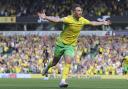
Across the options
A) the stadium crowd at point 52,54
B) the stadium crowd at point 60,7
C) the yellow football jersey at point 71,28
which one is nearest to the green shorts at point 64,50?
the yellow football jersey at point 71,28

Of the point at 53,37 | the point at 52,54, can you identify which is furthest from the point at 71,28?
the point at 53,37

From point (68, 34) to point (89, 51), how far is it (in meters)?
20.4

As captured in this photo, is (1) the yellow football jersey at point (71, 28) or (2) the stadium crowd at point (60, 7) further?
(2) the stadium crowd at point (60, 7)

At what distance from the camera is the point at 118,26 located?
37750 millimetres

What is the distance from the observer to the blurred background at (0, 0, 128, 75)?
33.4 meters

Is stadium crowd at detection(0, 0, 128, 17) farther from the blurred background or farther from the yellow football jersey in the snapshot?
the yellow football jersey

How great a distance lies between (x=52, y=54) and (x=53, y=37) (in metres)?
3.00

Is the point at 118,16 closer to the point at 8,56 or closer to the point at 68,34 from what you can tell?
the point at 8,56

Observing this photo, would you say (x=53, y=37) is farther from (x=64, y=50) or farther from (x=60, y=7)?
(x=64, y=50)

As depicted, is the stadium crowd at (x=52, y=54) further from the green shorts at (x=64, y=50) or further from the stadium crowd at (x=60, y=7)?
the green shorts at (x=64, y=50)

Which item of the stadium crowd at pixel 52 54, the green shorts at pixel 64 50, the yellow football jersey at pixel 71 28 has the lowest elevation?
the stadium crowd at pixel 52 54

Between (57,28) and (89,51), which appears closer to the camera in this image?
(89,51)

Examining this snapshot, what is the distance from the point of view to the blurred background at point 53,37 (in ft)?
109

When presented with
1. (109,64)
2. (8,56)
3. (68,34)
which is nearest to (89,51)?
(109,64)
